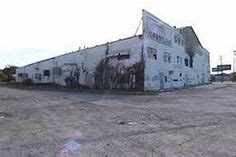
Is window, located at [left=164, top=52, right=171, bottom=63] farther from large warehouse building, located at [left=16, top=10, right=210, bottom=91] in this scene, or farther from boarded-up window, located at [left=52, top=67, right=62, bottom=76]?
boarded-up window, located at [left=52, top=67, right=62, bottom=76]

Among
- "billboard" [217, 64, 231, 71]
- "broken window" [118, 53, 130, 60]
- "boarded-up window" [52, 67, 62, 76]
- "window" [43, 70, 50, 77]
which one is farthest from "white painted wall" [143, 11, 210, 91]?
"billboard" [217, 64, 231, 71]

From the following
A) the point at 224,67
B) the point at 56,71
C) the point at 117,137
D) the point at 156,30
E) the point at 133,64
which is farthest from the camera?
the point at 224,67

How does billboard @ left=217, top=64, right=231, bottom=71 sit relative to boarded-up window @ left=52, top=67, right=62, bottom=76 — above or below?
above

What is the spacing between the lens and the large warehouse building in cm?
3997

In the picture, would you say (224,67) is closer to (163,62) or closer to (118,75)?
(163,62)

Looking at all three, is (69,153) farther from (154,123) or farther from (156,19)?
(156,19)

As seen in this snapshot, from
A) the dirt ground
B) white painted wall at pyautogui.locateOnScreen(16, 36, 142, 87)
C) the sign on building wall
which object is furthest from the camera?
the sign on building wall

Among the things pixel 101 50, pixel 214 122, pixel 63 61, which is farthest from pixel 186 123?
pixel 63 61

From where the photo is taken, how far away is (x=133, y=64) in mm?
39969

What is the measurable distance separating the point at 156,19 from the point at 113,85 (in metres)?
9.52

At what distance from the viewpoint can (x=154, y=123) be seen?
12.6 metres

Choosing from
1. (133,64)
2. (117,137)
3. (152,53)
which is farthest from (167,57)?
(117,137)

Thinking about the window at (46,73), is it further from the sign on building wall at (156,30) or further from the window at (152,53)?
the window at (152,53)

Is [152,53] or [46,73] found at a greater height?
[152,53]
